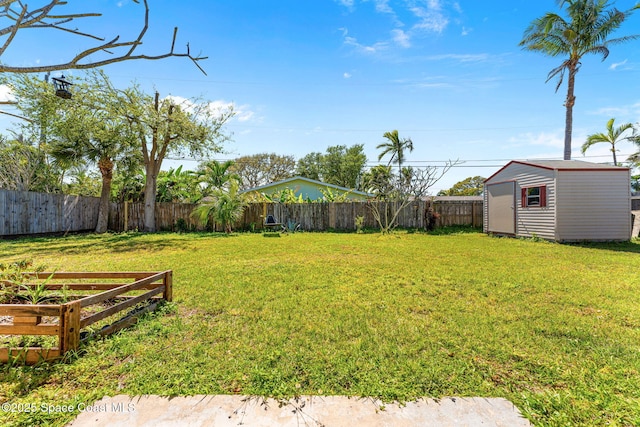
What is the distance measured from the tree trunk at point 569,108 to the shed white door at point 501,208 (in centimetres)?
517

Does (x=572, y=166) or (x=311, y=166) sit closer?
(x=572, y=166)

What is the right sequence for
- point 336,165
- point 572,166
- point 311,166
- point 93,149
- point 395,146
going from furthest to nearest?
1. point 311,166
2. point 336,165
3. point 395,146
4. point 93,149
5. point 572,166

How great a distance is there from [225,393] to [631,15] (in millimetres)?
19934

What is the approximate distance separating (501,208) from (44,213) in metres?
18.4

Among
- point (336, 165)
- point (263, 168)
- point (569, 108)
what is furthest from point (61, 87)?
point (336, 165)

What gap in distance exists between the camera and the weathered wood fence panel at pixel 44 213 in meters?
9.70

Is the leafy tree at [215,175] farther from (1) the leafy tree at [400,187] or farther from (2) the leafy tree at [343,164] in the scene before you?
(2) the leafy tree at [343,164]

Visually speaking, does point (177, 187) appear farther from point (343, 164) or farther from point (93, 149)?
point (343, 164)

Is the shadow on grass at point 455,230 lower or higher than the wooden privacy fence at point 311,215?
lower

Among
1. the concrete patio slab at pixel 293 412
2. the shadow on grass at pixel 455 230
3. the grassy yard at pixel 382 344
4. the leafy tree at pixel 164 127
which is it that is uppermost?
the leafy tree at pixel 164 127

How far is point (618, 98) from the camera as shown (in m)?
13.6

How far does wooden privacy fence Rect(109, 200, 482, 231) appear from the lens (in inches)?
541

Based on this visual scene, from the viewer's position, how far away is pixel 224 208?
12.4 m

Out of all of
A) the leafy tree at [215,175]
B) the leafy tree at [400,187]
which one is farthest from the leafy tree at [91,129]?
the leafy tree at [400,187]
